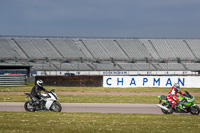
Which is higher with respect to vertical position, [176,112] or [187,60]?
[187,60]

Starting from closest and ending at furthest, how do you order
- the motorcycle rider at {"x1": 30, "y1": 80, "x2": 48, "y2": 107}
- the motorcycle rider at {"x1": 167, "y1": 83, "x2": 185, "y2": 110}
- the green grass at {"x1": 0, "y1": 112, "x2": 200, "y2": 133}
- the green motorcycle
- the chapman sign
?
the green grass at {"x1": 0, "y1": 112, "x2": 200, "y2": 133}
the green motorcycle
the motorcycle rider at {"x1": 167, "y1": 83, "x2": 185, "y2": 110}
the motorcycle rider at {"x1": 30, "y1": 80, "x2": 48, "y2": 107}
the chapman sign

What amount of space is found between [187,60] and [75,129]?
62.1 meters

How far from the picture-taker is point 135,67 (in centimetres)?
6556

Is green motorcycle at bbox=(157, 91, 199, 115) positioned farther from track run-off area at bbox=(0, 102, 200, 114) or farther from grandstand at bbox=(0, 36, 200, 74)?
grandstand at bbox=(0, 36, 200, 74)

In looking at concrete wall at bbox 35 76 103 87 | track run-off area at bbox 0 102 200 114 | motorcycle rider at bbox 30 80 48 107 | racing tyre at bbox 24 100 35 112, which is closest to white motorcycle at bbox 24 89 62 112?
racing tyre at bbox 24 100 35 112

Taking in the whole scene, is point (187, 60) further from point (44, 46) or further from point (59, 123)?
point (59, 123)

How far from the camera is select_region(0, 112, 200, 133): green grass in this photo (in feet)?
33.9

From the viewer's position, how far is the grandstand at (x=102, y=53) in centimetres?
6405

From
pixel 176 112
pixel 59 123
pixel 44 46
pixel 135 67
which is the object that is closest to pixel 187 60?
pixel 135 67

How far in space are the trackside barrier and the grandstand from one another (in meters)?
22.2

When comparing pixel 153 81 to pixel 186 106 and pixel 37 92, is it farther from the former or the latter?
pixel 37 92

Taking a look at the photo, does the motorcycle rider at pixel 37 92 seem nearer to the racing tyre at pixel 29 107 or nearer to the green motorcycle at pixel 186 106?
the racing tyre at pixel 29 107

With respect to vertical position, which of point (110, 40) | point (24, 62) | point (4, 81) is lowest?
point (4, 81)

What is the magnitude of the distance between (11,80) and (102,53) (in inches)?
1310
